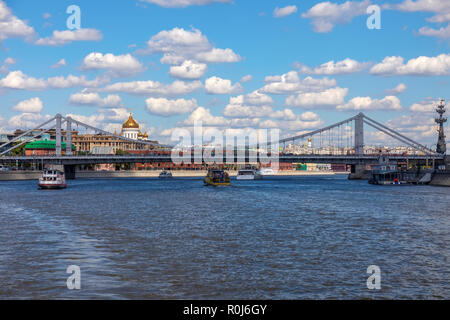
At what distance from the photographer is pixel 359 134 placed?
132 m

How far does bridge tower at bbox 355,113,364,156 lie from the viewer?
5049 inches

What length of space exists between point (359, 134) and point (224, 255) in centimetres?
11579

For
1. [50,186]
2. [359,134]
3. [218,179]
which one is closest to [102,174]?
[359,134]

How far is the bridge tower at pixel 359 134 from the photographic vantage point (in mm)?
128250

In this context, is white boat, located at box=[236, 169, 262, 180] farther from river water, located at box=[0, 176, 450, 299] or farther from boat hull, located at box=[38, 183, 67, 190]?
river water, located at box=[0, 176, 450, 299]

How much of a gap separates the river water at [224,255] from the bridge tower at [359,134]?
93419mm

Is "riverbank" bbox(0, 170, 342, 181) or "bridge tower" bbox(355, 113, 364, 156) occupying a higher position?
"bridge tower" bbox(355, 113, 364, 156)

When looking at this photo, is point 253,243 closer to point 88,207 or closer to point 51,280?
point 51,280

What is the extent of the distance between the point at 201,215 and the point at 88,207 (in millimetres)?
10902

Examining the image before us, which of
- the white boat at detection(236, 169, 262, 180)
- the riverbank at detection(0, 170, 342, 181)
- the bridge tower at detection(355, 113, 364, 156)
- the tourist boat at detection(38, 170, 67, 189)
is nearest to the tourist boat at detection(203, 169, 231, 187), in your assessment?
the tourist boat at detection(38, 170, 67, 189)

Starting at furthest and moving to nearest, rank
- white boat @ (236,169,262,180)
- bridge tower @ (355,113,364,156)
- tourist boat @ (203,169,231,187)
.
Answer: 1. bridge tower @ (355,113,364,156)
2. white boat @ (236,169,262,180)
3. tourist boat @ (203,169,231,187)

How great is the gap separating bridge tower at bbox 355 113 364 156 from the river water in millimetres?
93419
